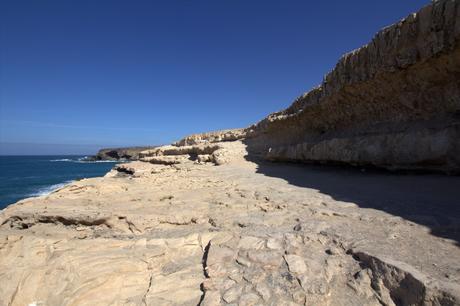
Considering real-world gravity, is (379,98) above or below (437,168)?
above

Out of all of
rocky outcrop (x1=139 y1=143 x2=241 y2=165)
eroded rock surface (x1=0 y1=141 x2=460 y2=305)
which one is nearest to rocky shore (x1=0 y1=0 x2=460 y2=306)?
eroded rock surface (x1=0 y1=141 x2=460 y2=305)

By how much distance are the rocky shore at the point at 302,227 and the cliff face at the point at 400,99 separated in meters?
0.03

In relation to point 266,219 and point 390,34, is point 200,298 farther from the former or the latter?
point 390,34

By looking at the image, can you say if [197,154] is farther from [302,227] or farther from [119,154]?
[119,154]

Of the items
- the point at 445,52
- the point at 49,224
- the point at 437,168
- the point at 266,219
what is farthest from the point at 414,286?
the point at 445,52

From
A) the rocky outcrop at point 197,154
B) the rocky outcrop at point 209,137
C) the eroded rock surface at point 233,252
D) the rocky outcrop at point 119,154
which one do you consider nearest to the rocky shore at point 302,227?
the eroded rock surface at point 233,252

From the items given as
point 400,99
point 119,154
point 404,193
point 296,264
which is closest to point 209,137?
point 400,99

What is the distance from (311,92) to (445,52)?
18.6ft

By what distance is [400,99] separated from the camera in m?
7.70

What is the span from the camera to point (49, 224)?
163 inches

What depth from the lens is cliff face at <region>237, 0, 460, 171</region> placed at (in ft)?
20.0

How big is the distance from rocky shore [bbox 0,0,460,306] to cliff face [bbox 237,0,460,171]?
3 centimetres

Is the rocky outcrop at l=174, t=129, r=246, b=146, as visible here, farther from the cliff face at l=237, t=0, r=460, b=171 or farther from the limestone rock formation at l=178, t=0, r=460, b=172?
the cliff face at l=237, t=0, r=460, b=171

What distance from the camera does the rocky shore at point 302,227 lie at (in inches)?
106
